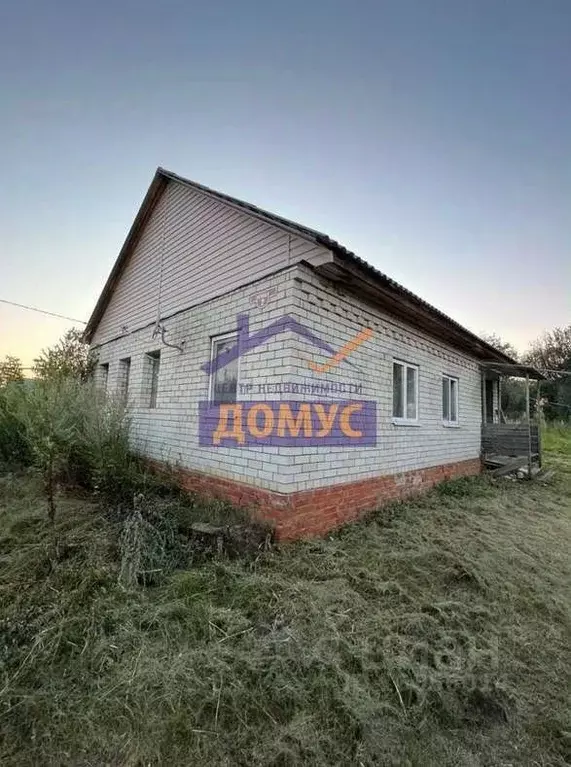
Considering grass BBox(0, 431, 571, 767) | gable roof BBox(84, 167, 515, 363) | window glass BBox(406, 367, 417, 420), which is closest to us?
grass BBox(0, 431, 571, 767)

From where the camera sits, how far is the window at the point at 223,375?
17.0ft

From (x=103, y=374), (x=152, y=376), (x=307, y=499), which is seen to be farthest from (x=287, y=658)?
(x=103, y=374)

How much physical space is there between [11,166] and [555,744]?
11.9m

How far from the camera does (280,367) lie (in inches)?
169

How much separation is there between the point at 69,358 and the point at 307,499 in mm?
9309

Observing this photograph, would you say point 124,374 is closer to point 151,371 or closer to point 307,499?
point 151,371

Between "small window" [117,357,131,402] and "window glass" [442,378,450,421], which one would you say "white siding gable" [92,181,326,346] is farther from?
"window glass" [442,378,450,421]

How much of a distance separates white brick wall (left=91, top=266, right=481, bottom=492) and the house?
0.08ft

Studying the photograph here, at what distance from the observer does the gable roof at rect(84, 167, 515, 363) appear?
427 cm

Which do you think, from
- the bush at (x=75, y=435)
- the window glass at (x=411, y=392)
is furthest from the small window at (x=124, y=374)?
the window glass at (x=411, y=392)

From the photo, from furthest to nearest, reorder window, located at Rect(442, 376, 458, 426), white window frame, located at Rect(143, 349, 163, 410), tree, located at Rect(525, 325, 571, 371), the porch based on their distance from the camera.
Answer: tree, located at Rect(525, 325, 571, 371)
the porch
window, located at Rect(442, 376, 458, 426)
white window frame, located at Rect(143, 349, 163, 410)

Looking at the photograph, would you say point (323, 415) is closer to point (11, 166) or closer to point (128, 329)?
point (128, 329)

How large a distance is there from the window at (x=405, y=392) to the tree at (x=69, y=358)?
680 cm

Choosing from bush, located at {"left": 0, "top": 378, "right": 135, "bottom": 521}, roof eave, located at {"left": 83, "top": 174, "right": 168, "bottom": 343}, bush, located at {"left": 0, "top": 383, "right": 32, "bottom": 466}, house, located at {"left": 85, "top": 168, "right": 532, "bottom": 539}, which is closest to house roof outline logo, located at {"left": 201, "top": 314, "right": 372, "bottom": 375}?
house, located at {"left": 85, "top": 168, "right": 532, "bottom": 539}
